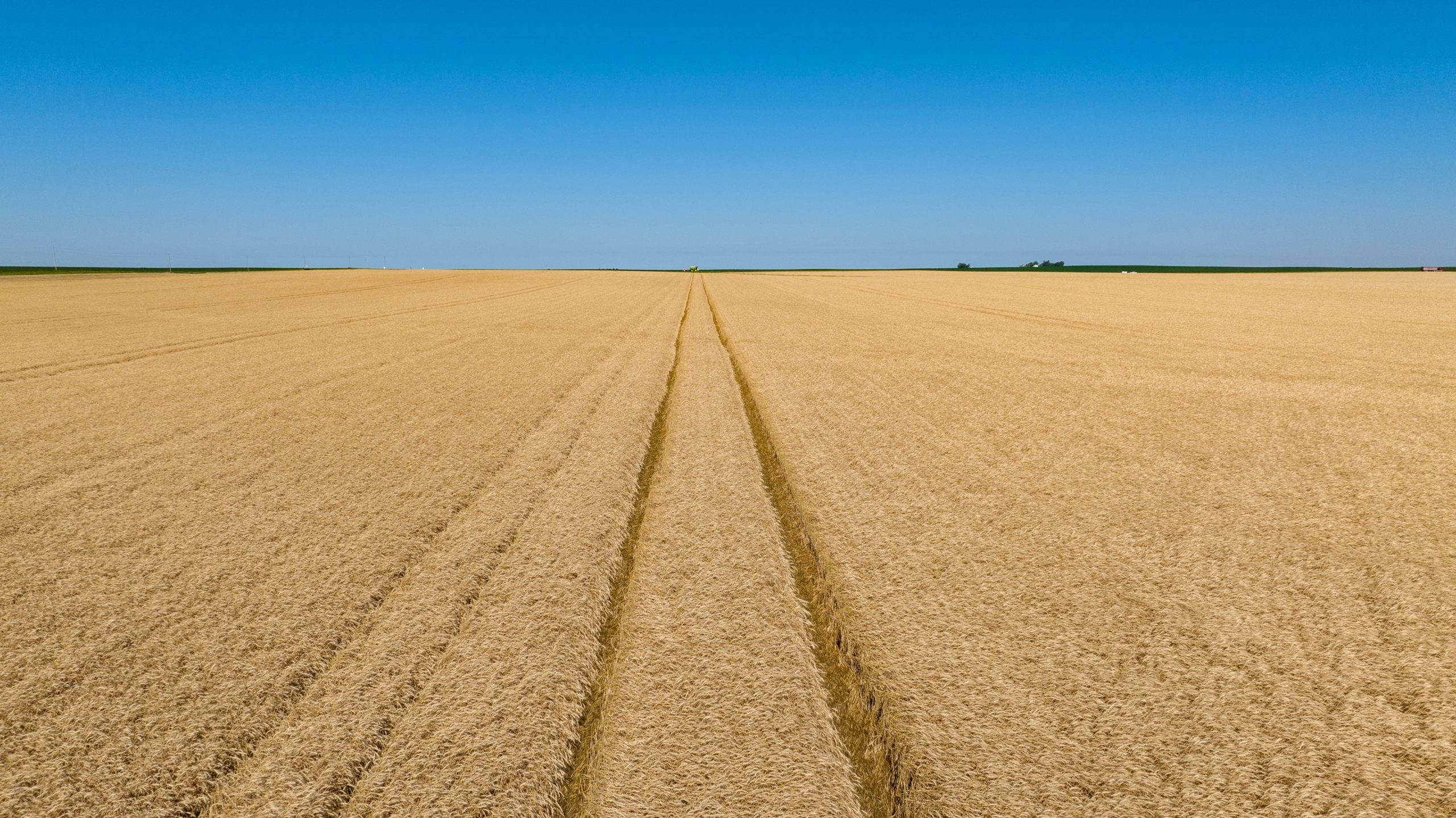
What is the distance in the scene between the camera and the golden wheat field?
1777 mm

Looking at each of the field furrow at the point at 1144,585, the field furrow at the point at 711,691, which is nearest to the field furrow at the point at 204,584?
the field furrow at the point at 711,691

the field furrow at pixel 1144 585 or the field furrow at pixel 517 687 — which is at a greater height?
the field furrow at pixel 1144 585

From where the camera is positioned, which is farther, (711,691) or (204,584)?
(204,584)

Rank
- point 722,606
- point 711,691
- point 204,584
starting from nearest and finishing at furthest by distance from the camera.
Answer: point 711,691
point 722,606
point 204,584

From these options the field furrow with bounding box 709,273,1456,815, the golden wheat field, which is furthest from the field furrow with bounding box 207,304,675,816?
the field furrow with bounding box 709,273,1456,815

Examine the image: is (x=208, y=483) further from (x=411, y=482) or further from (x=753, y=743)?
(x=753, y=743)

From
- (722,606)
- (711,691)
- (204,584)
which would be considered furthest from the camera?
(204,584)

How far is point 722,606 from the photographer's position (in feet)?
8.75

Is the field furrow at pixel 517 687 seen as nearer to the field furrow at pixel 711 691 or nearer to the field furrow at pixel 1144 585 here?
the field furrow at pixel 711 691

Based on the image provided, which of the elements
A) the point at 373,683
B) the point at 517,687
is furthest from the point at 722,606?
the point at 373,683

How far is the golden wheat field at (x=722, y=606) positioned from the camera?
178 cm

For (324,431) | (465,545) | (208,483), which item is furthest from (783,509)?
(324,431)

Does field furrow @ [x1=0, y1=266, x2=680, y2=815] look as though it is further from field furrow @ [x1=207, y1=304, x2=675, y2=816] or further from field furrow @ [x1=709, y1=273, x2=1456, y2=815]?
field furrow @ [x1=709, y1=273, x2=1456, y2=815]

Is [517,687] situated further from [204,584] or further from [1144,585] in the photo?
[1144,585]
